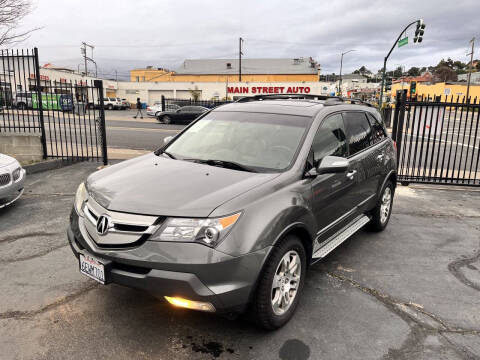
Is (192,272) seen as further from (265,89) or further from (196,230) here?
(265,89)

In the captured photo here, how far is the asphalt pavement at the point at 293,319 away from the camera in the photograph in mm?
2709

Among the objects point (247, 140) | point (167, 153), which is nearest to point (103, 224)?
point (167, 153)

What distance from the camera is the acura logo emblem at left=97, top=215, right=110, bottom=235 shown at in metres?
2.62

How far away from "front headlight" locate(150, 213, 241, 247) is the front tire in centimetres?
45

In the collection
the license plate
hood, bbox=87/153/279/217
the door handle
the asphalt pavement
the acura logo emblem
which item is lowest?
the asphalt pavement

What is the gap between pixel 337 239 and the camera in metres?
3.83

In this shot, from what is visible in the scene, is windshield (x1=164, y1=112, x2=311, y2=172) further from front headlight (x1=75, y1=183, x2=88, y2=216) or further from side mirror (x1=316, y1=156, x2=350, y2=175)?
front headlight (x1=75, y1=183, x2=88, y2=216)

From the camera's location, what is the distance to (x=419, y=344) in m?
2.84

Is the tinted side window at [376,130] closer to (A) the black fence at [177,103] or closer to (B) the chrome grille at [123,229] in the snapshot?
(B) the chrome grille at [123,229]

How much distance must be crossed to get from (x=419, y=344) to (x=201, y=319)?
172 cm

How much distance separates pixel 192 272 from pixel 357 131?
2884 mm

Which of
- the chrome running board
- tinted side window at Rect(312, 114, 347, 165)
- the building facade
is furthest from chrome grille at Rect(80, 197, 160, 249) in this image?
the building facade

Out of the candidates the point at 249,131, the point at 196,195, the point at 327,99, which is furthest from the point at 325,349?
the point at 327,99

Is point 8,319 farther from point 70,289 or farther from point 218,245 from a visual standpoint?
point 218,245
